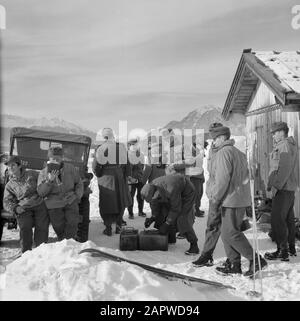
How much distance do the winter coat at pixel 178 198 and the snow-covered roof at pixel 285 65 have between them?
8.29 ft

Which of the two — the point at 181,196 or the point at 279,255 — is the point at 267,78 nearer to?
the point at 181,196

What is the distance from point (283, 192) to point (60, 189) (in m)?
3.50

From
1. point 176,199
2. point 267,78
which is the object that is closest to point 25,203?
point 176,199

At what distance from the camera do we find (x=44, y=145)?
8.05 metres

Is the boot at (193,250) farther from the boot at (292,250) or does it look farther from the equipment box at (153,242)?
the boot at (292,250)

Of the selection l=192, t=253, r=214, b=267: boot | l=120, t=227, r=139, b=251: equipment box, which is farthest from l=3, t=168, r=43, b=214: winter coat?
l=192, t=253, r=214, b=267: boot

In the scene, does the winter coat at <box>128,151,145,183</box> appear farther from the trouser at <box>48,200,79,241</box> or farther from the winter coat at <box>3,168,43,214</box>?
the winter coat at <box>3,168,43,214</box>

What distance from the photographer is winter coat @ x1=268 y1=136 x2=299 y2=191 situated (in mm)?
5871

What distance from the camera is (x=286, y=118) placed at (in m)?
7.77

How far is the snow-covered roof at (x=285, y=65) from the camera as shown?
7.07 m

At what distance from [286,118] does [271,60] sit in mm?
1565

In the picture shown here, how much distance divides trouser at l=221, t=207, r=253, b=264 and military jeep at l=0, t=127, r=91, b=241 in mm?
3591

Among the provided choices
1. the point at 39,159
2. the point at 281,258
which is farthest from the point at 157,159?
the point at 281,258
